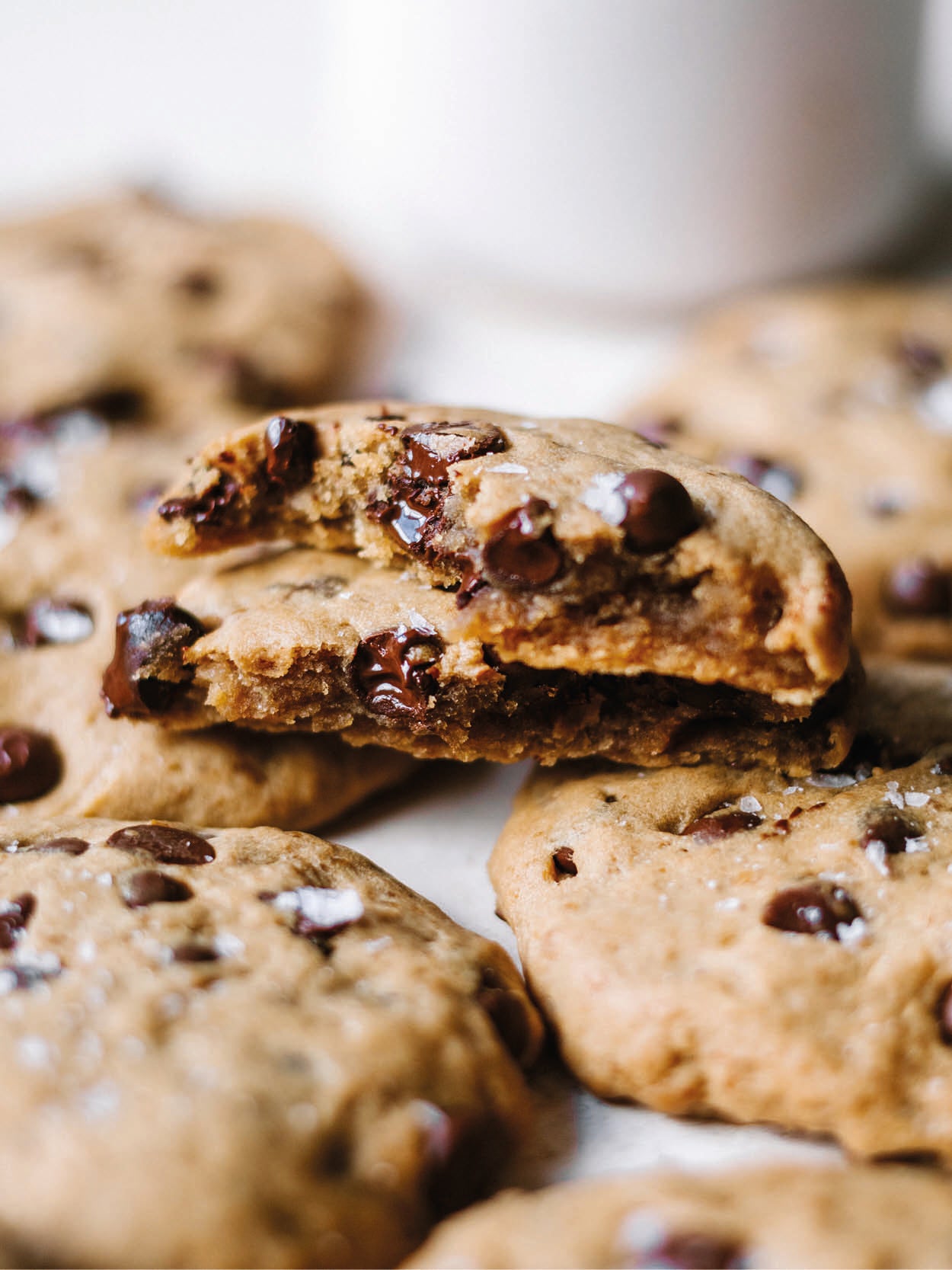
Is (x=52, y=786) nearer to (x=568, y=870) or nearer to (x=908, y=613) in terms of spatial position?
(x=568, y=870)

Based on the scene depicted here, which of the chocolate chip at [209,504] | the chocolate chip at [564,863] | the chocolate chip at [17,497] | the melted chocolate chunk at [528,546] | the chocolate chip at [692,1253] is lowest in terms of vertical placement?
the chocolate chip at [692,1253]

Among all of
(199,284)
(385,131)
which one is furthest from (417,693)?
(385,131)

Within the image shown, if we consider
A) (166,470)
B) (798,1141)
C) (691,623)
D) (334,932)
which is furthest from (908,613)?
(166,470)

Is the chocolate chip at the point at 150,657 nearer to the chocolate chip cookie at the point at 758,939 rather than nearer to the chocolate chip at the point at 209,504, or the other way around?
the chocolate chip at the point at 209,504

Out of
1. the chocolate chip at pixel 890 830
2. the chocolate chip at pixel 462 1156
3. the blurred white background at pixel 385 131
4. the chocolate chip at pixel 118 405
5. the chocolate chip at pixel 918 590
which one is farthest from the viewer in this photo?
the blurred white background at pixel 385 131

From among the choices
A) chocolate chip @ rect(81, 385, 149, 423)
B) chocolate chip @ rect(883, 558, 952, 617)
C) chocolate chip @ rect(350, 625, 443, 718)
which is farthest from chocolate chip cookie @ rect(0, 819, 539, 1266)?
chocolate chip @ rect(81, 385, 149, 423)

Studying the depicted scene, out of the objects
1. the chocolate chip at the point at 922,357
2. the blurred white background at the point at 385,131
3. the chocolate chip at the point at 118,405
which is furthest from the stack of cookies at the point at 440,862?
the blurred white background at the point at 385,131

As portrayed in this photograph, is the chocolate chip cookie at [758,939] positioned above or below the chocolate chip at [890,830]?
below
